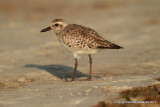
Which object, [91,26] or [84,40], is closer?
[84,40]

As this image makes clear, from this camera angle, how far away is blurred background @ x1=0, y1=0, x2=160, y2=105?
996 centimetres

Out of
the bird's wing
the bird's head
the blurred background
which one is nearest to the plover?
the bird's wing

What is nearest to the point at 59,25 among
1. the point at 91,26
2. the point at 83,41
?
the point at 83,41

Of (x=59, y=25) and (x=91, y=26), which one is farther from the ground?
(x=91, y=26)

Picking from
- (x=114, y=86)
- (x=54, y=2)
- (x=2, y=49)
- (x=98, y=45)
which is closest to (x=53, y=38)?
(x=2, y=49)

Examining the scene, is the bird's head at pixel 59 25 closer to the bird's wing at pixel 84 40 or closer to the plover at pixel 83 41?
the plover at pixel 83 41

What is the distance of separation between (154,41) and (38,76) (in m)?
5.69

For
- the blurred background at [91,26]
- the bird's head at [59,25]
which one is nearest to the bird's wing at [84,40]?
the bird's head at [59,25]

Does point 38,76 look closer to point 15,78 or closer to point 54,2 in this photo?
point 15,78

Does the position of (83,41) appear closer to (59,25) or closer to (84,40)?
(84,40)

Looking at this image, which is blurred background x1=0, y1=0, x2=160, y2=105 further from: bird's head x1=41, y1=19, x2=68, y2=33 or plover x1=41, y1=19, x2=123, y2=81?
bird's head x1=41, y1=19, x2=68, y2=33

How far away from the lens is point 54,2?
24.2m

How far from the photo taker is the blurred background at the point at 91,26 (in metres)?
9.96

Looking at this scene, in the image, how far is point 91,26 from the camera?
17.4 meters
